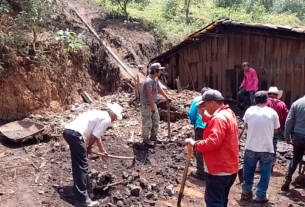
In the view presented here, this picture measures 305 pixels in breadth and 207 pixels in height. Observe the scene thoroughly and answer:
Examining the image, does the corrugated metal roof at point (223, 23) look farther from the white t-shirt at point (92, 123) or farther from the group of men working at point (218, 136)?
the white t-shirt at point (92, 123)

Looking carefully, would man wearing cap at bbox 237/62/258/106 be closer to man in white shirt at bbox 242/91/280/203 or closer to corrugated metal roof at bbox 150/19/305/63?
corrugated metal roof at bbox 150/19/305/63

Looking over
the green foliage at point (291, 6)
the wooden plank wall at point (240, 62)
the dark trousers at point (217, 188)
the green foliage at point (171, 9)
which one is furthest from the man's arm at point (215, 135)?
the green foliage at point (291, 6)

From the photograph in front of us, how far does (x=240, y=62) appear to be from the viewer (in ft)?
37.5

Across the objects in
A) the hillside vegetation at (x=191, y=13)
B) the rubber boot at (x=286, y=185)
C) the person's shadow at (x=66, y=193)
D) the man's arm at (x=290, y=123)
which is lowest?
the rubber boot at (x=286, y=185)

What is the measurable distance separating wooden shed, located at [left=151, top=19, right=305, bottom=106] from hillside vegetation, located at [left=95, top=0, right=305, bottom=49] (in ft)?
10.8

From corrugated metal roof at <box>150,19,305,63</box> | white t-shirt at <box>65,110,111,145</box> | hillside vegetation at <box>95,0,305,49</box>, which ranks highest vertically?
hillside vegetation at <box>95,0,305,49</box>

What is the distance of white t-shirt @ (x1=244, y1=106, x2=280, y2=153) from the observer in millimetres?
5145

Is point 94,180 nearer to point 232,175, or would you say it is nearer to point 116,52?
point 232,175

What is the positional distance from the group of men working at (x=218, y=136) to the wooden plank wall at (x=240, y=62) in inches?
171

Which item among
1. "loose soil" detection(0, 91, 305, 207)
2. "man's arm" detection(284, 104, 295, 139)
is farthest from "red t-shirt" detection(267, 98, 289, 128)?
"loose soil" detection(0, 91, 305, 207)

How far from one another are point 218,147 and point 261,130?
159 centimetres

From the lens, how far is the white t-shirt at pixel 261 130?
514 cm

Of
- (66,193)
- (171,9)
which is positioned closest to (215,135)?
(66,193)

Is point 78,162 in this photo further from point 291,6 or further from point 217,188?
point 291,6
